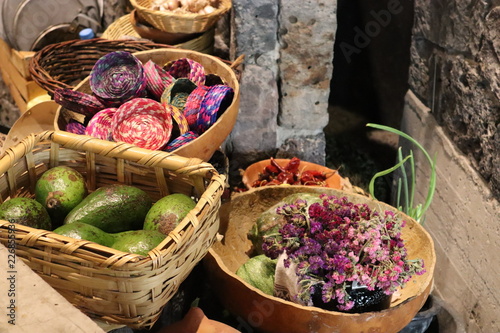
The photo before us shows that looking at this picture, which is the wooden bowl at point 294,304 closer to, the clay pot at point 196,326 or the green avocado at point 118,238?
the clay pot at point 196,326

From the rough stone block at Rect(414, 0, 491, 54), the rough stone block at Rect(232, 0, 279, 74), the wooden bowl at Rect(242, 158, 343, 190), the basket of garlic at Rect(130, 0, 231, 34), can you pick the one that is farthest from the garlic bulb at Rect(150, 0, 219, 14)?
the rough stone block at Rect(414, 0, 491, 54)

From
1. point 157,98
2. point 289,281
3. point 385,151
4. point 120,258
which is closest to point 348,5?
point 385,151

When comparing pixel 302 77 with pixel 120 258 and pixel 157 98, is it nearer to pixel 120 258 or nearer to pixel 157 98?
pixel 157 98

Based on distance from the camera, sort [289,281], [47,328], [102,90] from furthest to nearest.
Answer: [102,90], [289,281], [47,328]

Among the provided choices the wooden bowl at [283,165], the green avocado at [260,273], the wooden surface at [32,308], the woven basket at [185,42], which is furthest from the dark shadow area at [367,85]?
the wooden surface at [32,308]

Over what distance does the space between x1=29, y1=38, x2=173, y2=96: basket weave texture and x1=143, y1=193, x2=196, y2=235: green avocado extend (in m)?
1.03

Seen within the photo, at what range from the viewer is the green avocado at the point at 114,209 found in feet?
4.17

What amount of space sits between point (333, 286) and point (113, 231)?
544 mm

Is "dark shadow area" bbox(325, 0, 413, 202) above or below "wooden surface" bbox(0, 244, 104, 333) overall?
below

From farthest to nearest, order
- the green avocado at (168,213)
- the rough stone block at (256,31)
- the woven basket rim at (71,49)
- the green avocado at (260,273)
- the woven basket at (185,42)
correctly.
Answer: the woven basket at (185,42)
the rough stone block at (256,31)
the woven basket rim at (71,49)
the green avocado at (260,273)
the green avocado at (168,213)

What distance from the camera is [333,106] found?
14.3 feet

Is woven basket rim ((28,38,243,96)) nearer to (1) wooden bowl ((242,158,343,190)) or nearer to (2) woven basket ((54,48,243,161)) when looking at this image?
(2) woven basket ((54,48,243,161))

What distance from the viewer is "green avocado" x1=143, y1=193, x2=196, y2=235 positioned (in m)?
1.24

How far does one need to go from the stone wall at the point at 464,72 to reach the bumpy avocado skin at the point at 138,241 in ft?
4.65
